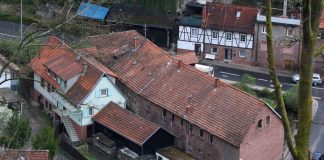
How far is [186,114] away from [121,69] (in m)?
6.54

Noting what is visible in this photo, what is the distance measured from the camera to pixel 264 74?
1786 inches

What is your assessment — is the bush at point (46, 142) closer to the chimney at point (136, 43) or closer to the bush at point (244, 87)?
the chimney at point (136, 43)

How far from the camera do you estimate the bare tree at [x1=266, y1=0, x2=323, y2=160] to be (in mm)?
6453

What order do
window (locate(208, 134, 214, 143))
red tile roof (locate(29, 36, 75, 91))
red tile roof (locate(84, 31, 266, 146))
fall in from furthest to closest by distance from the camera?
red tile roof (locate(29, 36, 75, 91)), window (locate(208, 134, 214, 143)), red tile roof (locate(84, 31, 266, 146))

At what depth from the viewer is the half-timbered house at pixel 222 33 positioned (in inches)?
1829

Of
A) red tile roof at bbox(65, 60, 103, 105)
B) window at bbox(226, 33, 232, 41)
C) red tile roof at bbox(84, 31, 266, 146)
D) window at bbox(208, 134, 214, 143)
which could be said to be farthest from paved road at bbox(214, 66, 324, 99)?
red tile roof at bbox(65, 60, 103, 105)

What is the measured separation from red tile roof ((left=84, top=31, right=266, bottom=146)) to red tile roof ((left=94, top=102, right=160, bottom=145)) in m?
1.45

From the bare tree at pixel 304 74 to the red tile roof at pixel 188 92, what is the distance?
23829mm

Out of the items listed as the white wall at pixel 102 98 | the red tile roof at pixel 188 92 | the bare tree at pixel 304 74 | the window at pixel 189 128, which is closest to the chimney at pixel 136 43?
the red tile roof at pixel 188 92

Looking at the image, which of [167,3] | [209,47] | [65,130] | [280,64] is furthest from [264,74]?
[65,130]

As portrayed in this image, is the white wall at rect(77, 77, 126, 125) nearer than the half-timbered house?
Yes

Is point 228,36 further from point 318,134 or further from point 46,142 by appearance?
point 46,142

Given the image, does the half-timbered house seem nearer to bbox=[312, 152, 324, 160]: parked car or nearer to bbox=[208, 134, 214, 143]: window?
bbox=[312, 152, 324, 160]: parked car

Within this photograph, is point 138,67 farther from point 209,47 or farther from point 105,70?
point 209,47
